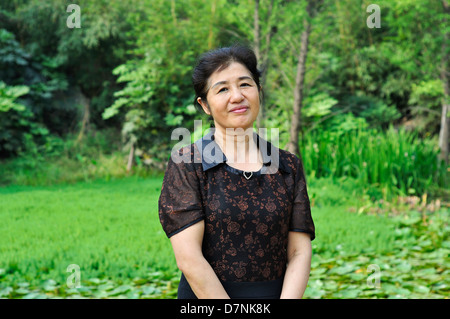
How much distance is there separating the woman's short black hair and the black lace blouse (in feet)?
0.58

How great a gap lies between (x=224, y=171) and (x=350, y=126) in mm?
5957

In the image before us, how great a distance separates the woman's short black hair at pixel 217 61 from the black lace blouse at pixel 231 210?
0.58 ft

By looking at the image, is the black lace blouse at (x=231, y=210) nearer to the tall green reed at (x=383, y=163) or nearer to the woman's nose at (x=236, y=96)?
the woman's nose at (x=236, y=96)

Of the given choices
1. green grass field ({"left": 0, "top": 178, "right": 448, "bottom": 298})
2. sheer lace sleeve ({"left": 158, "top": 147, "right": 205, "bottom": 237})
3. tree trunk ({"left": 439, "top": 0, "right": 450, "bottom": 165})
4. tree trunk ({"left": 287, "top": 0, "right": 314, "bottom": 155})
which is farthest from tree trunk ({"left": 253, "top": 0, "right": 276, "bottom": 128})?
sheer lace sleeve ({"left": 158, "top": 147, "right": 205, "bottom": 237})

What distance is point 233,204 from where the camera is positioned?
4.23 ft

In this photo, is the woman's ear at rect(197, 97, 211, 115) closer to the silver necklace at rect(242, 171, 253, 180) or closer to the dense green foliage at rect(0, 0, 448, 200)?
the silver necklace at rect(242, 171, 253, 180)

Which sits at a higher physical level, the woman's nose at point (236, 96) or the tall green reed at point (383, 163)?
the woman's nose at point (236, 96)

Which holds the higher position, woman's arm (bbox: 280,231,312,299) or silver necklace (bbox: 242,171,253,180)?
silver necklace (bbox: 242,171,253,180)

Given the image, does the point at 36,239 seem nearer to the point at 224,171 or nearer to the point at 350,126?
the point at 224,171

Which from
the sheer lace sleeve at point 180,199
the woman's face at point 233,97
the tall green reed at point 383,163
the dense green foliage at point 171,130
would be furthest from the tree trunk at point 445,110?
the sheer lace sleeve at point 180,199

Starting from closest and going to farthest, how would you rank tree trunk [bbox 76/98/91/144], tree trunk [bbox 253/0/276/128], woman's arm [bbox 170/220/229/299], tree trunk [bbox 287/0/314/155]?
woman's arm [bbox 170/220/229/299] → tree trunk [bbox 287/0/314/155] → tree trunk [bbox 253/0/276/128] → tree trunk [bbox 76/98/91/144]

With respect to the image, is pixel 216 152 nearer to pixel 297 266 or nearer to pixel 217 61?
Result: pixel 217 61

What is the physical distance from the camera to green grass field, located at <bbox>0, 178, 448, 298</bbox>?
318 centimetres

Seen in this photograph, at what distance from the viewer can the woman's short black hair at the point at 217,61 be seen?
137 cm
